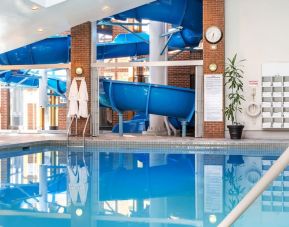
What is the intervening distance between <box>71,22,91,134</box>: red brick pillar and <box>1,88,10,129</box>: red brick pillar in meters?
5.10

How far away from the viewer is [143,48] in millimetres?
12141

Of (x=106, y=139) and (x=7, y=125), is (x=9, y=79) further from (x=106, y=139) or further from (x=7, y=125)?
(x=106, y=139)

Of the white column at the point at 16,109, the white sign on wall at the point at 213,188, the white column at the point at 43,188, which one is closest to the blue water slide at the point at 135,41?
the white column at the point at 16,109

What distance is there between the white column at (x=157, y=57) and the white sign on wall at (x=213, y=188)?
471 centimetres

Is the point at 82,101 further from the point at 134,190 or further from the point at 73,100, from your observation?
the point at 134,190

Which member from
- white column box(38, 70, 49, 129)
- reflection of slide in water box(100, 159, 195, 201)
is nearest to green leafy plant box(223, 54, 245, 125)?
reflection of slide in water box(100, 159, 195, 201)

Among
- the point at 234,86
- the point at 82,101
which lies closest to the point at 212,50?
the point at 234,86

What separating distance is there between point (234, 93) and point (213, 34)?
1432mm

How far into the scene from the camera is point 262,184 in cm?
89

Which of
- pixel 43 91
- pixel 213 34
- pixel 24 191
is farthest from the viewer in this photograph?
pixel 43 91

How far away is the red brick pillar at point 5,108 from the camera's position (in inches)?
537

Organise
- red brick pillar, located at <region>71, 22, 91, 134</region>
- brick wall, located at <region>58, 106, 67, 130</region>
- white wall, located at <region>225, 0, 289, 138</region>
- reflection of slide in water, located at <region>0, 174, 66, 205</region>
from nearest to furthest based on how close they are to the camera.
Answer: reflection of slide in water, located at <region>0, 174, 66, 205</region> → white wall, located at <region>225, 0, 289, 138</region> → red brick pillar, located at <region>71, 22, 91, 134</region> → brick wall, located at <region>58, 106, 67, 130</region>

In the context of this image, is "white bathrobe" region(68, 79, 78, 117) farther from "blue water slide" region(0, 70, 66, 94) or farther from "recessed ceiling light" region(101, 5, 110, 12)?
"blue water slide" region(0, 70, 66, 94)

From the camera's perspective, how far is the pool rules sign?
8906mm
